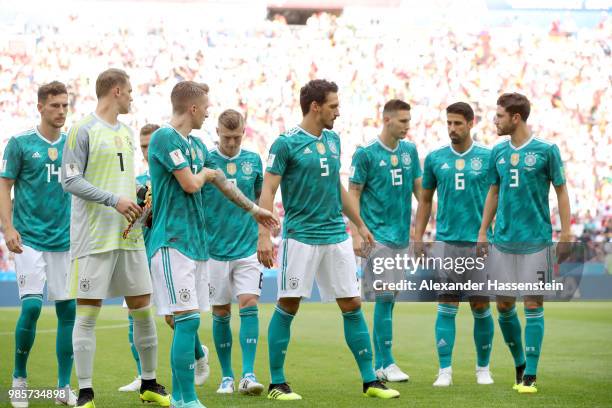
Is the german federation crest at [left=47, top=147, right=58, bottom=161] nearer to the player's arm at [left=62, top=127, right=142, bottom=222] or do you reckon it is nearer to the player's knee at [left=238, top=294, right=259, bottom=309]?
the player's arm at [left=62, top=127, right=142, bottom=222]

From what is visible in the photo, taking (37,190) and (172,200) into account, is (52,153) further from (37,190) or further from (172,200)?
(172,200)

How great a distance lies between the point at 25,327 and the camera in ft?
22.7

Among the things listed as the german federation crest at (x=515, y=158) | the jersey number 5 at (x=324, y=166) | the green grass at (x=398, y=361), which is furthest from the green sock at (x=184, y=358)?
the german federation crest at (x=515, y=158)

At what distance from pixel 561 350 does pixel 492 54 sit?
17.4 metres

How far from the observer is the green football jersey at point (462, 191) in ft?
26.7

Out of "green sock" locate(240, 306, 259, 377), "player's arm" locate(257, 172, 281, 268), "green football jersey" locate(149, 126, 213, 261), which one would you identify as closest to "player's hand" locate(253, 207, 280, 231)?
"green football jersey" locate(149, 126, 213, 261)

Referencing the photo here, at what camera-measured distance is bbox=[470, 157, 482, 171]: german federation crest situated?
8172 millimetres

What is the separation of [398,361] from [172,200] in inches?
186

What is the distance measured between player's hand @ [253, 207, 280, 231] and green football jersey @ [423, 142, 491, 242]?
2.52 metres

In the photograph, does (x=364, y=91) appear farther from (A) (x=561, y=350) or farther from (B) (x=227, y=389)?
(B) (x=227, y=389)

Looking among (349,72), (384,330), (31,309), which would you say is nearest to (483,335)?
(384,330)

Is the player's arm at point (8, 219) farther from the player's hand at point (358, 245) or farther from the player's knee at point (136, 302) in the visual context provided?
the player's hand at point (358, 245)

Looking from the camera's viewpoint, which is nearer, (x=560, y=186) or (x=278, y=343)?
(x=278, y=343)

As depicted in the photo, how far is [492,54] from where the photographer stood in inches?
1068
